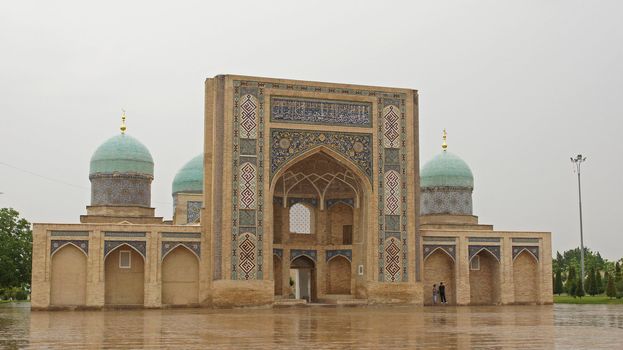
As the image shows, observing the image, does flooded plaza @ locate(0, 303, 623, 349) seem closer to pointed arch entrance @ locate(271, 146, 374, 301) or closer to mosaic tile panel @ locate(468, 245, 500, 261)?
pointed arch entrance @ locate(271, 146, 374, 301)

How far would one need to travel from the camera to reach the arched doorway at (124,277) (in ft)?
71.7

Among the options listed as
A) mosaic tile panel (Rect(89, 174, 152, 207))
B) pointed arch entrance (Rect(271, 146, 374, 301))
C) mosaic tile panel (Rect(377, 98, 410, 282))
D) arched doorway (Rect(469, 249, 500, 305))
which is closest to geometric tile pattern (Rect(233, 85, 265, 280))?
pointed arch entrance (Rect(271, 146, 374, 301))

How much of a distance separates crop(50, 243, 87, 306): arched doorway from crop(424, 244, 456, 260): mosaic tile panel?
9589 millimetres

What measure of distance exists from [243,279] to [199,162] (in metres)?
11.0

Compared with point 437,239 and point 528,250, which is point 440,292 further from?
point 528,250

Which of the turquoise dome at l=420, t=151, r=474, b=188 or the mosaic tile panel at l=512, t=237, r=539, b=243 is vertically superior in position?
the turquoise dome at l=420, t=151, r=474, b=188

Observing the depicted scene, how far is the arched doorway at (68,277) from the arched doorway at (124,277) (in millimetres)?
674

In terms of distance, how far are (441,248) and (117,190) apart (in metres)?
11.1

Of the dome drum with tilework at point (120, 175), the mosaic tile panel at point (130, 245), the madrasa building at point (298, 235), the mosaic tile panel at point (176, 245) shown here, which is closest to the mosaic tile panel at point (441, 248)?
the madrasa building at point (298, 235)

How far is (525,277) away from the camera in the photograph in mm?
25516

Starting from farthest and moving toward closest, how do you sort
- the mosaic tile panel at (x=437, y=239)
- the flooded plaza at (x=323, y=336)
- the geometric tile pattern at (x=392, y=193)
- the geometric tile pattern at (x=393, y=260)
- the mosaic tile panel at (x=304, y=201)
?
the mosaic tile panel at (x=304, y=201), the mosaic tile panel at (x=437, y=239), the geometric tile pattern at (x=392, y=193), the geometric tile pattern at (x=393, y=260), the flooded plaza at (x=323, y=336)

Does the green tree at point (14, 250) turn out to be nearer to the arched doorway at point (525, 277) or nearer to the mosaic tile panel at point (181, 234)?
the mosaic tile panel at point (181, 234)

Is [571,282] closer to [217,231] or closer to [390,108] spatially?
[390,108]

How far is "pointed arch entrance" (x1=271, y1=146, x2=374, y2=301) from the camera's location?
2423cm
